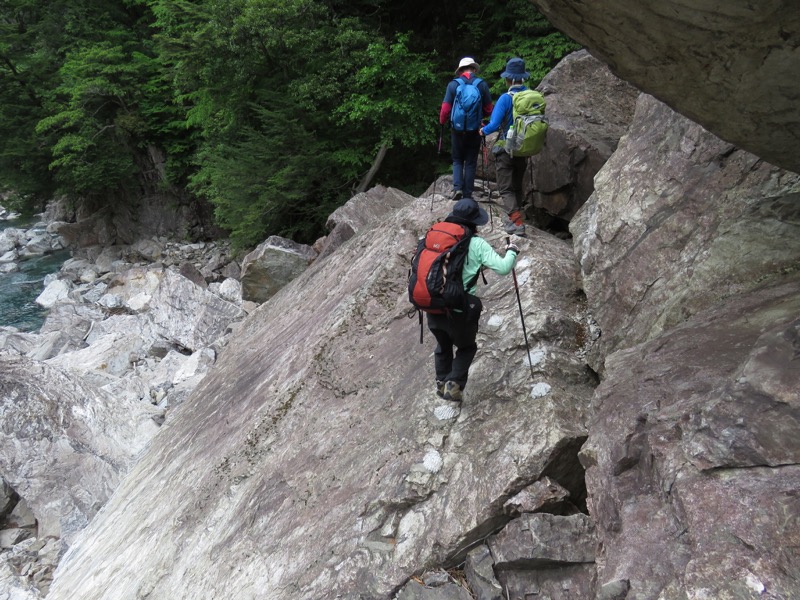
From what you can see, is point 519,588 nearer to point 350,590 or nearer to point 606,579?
point 606,579

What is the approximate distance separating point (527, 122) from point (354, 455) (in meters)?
4.79

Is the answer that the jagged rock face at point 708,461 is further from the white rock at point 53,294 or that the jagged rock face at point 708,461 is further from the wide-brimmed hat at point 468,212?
the white rock at point 53,294

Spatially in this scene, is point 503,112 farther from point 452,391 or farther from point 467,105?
point 452,391

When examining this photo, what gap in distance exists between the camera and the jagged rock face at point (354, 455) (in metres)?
4.84

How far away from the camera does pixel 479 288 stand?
7.21 metres

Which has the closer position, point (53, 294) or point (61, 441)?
point (61, 441)

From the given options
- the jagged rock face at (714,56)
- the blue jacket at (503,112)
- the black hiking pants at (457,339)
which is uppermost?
the jagged rock face at (714,56)

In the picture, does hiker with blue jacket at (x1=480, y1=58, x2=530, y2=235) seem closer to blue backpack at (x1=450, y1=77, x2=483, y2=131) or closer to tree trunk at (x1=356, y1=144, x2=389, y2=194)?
blue backpack at (x1=450, y1=77, x2=483, y2=131)

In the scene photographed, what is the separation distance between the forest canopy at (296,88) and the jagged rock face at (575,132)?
5344 millimetres

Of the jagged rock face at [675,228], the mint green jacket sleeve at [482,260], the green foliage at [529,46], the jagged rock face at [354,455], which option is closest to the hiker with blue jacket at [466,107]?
the jagged rock face at [354,455]

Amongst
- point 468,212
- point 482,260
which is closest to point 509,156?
point 468,212

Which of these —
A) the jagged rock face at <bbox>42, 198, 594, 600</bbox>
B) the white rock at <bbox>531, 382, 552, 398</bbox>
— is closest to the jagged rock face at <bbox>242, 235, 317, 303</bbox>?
the jagged rock face at <bbox>42, 198, 594, 600</bbox>

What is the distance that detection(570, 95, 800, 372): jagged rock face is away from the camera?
4816mm

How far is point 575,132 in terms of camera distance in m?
8.77
